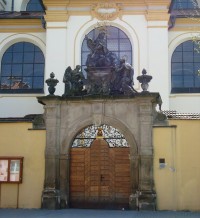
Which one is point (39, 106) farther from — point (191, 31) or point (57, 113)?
point (191, 31)

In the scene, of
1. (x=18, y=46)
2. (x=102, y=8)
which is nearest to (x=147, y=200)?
(x=102, y=8)

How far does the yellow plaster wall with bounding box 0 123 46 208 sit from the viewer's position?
591 inches

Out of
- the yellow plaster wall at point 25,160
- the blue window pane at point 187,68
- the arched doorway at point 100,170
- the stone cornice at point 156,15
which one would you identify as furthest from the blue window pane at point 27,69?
the arched doorway at point 100,170

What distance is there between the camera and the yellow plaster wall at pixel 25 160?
49.2 ft

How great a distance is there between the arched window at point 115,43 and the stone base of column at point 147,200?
8.45 meters

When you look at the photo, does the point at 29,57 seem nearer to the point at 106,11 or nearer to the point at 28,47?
the point at 28,47

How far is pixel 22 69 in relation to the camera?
22922mm

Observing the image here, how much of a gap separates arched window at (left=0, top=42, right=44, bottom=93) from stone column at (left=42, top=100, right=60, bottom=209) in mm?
7180

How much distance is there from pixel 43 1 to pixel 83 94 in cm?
780

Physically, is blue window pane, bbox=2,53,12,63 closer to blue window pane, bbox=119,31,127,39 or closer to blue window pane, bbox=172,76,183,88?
blue window pane, bbox=119,31,127,39

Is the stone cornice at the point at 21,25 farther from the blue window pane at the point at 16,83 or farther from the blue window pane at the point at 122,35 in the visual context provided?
the blue window pane at the point at 122,35

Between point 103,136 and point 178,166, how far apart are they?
2771 millimetres

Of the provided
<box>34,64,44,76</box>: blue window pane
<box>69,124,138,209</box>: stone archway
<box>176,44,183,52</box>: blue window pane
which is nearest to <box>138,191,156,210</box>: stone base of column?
<box>69,124,138,209</box>: stone archway

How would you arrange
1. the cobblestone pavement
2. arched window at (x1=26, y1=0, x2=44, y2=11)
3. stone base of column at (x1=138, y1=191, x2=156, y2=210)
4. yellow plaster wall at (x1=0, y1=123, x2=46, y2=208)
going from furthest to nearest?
1. arched window at (x1=26, y1=0, x2=44, y2=11)
2. yellow plaster wall at (x1=0, y1=123, x2=46, y2=208)
3. stone base of column at (x1=138, y1=191, x2=156, y2=210)
4. the cobblestone pavement
